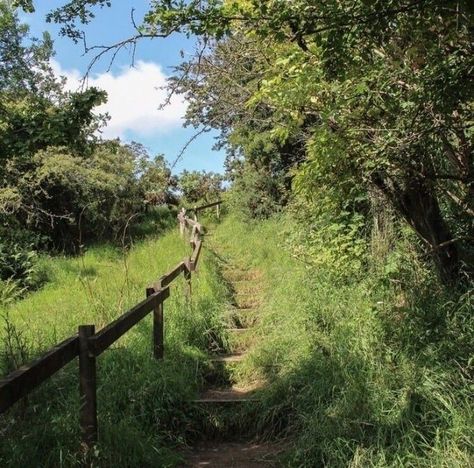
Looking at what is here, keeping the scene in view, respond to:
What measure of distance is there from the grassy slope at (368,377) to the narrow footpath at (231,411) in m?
0.19

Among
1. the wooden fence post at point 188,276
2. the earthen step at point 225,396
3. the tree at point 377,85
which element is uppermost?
the tree at point 377,85

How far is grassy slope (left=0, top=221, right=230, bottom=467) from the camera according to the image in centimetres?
389

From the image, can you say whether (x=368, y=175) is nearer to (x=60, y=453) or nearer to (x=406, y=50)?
(x=406, y=50)

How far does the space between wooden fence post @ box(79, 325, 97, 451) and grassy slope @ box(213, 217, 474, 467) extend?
1.47m

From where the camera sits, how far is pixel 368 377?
15.8 feet

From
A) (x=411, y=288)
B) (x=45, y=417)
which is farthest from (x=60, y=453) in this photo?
(x=411, y=288)

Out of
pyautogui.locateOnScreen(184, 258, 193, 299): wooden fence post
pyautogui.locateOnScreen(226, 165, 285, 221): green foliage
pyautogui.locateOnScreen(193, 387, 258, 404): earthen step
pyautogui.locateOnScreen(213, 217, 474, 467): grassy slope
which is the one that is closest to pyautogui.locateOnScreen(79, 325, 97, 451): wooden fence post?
pyautogui.locateOnScreen(213, 217, 474, 467): grassy slope

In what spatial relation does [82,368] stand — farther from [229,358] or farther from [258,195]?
[258,195]

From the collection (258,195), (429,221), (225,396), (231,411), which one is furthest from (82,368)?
(258,195)

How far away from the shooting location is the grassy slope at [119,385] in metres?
3.89

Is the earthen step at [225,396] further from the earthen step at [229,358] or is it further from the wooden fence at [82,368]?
the wooden fence at [82,368]

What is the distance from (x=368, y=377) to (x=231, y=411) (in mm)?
1362

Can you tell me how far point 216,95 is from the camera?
10.8 metres

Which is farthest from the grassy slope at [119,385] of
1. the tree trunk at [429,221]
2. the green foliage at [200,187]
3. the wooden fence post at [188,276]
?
the green foliage at [200,187]
